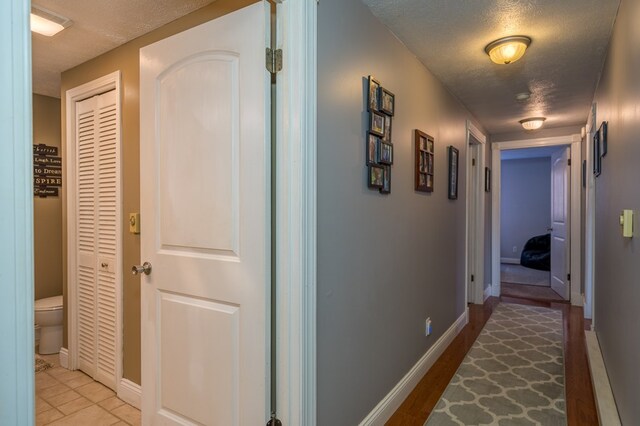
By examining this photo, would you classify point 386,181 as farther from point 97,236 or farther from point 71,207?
point 71,207

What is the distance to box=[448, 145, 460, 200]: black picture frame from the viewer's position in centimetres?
320

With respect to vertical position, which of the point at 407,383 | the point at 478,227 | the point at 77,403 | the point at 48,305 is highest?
the point at 478,227

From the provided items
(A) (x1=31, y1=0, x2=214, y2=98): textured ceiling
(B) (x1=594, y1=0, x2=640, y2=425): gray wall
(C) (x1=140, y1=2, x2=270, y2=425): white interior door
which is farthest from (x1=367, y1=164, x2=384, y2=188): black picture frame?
(A) (x1=31, y1=0, x2=214, y2=98): textured ceiling

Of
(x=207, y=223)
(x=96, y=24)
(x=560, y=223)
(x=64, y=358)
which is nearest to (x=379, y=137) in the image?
(x=207, y=223)

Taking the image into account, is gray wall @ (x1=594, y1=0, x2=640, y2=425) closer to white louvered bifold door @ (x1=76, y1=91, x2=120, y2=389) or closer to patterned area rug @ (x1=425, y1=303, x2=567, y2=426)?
patterned area rug @ (x1=425, y1=303, x2=567, y2=426)

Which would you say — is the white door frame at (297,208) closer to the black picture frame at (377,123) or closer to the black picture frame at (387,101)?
the black picture frame at (377,123)

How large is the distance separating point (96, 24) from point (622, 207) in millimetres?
2936

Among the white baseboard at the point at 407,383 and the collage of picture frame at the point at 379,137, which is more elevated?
the collage of picture frame at the point at 379,137

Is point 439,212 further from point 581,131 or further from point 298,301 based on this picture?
point 581,131

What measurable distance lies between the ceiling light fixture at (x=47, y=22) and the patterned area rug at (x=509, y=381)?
3.01 meters

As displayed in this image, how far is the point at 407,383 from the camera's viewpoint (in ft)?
7.61

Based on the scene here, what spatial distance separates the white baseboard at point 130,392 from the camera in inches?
87.5

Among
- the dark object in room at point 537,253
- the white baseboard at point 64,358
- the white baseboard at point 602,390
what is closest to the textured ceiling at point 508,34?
the white baseboard at point 602,390

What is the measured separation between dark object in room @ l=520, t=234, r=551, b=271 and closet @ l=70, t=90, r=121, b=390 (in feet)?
23.7
